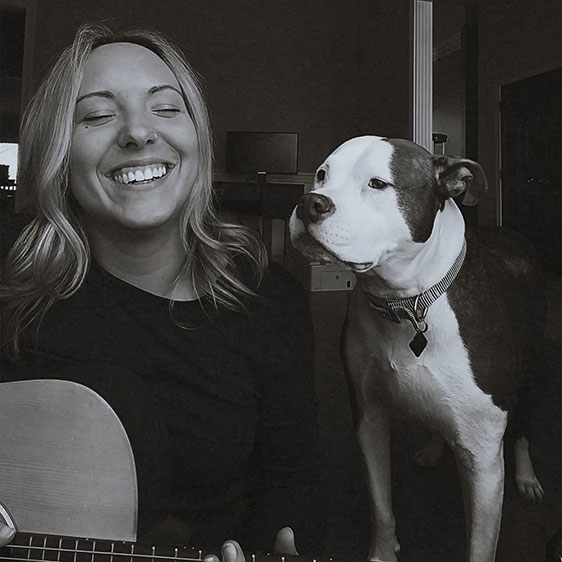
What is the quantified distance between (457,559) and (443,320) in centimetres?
29

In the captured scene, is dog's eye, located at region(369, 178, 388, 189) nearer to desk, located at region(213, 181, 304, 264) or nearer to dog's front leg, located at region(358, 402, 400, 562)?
desk, located at region(213, 181, 304, 264)

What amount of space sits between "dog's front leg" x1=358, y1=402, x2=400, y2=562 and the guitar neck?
16 centimetres

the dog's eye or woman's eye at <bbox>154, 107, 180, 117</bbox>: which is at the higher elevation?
woman's eye at <bbox>154, 107, 180, 117</bbox>

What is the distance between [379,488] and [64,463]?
373mm

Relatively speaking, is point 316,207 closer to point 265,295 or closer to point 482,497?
point 265,295

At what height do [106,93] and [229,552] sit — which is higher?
[106,93]

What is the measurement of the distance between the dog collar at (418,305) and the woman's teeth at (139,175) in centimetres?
29

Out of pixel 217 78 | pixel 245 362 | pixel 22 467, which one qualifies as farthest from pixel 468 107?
pixel 22 467

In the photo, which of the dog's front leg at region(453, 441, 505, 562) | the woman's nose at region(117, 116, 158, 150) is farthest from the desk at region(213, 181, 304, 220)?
the dog's front leg at region(453, 441, 505, 562)

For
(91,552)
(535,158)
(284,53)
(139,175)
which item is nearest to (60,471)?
(91,552)

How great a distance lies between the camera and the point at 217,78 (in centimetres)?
77

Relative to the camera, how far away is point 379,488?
2.43ft

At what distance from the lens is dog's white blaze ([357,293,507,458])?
2.16 ft

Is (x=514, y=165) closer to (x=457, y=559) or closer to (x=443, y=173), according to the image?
(x=443, y=173)
